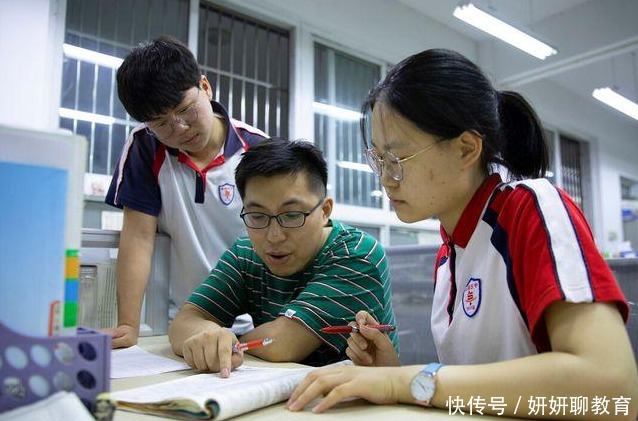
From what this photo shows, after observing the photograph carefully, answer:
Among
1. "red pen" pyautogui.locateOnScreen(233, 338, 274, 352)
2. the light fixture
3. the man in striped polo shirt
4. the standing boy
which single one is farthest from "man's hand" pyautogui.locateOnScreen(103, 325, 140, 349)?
the light fixture

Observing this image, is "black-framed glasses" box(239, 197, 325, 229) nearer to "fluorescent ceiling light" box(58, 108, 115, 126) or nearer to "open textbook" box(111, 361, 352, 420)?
"open textbook" box(111, 361, 352, 420)

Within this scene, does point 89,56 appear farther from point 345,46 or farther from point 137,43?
point 345,46

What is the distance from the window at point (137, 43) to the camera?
2863mm

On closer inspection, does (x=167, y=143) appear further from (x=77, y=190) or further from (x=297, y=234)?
(x=77, y=190)

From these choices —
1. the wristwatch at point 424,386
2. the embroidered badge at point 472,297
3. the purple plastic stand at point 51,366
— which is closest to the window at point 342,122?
the embroidered badge at point 472,297

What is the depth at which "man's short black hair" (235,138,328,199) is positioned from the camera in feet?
4.08

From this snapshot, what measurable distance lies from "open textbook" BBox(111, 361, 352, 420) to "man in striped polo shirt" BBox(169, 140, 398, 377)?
234 millimetres

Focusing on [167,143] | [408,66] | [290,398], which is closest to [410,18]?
[167,143]

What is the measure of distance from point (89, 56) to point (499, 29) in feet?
9.92

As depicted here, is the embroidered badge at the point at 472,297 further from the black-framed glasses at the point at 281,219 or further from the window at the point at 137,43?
the window at the point at 137,43

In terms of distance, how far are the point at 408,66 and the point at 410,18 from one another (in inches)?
173

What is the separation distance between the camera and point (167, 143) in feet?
4.77

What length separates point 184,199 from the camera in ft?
5.08

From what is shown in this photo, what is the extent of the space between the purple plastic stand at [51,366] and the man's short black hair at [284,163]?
0.75 m
